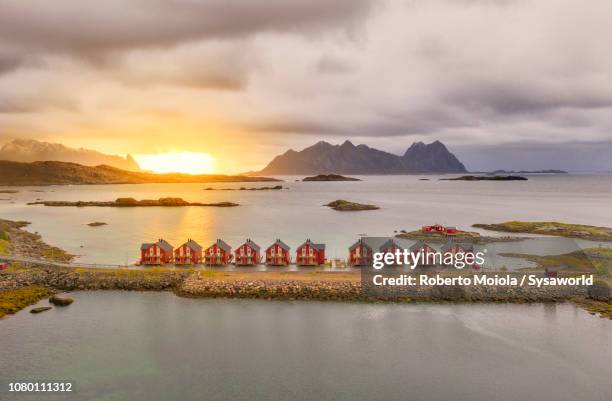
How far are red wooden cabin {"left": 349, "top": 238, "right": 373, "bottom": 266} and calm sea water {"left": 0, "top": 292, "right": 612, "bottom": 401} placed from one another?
14.3 meters

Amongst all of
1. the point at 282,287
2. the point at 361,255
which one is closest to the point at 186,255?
the point at 282,287

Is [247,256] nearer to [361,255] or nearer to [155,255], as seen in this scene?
[155,255]

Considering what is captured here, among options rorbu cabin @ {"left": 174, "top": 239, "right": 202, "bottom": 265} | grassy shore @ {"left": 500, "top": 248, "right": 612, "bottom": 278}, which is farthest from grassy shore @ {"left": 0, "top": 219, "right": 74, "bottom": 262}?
grassy shore @ {"left": 500, "top": 248, "right": 612, "bottom": 278}

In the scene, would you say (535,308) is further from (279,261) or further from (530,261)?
(279,261)

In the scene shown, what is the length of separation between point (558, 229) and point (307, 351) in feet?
291

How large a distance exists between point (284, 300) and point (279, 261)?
1392 centimetres

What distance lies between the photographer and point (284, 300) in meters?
47.7

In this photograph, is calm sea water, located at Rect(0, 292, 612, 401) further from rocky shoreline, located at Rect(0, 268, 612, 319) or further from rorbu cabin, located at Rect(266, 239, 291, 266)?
rorbu cabin, located at Rect(266, 239, 291, 266)

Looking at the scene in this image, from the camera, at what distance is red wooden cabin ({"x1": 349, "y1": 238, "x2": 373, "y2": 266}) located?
197ft

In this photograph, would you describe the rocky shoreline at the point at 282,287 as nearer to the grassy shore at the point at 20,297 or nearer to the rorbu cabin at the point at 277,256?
the grassy shore at the point at 20,297

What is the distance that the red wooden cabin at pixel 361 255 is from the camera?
5994cm

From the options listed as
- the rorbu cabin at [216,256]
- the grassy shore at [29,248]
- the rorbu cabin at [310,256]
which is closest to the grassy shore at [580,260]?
the rorbu cabin at [310,256]

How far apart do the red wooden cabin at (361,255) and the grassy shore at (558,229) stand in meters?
58.9

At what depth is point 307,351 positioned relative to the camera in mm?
36250
